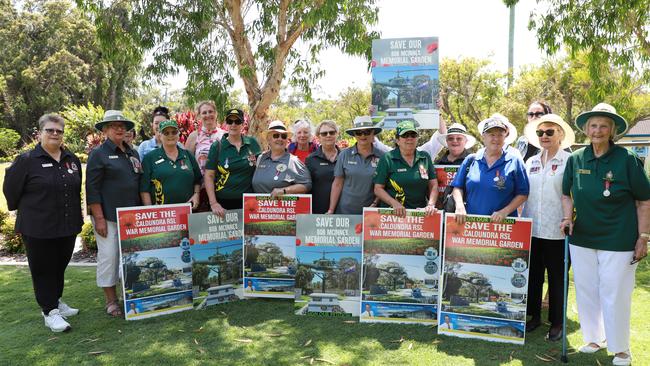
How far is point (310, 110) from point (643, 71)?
3210cm

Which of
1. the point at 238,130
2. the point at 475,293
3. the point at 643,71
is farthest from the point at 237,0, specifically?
the point at 643,71

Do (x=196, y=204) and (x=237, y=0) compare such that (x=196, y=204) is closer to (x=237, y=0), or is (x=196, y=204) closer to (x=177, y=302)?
(x=177, y=302)

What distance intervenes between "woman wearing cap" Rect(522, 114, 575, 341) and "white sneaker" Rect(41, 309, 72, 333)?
14.9ft

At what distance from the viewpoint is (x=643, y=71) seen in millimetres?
11438

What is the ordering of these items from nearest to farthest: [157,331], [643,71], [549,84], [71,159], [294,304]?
[157,331] → [71,159] → [294,304] → [643,71] → [549,84]

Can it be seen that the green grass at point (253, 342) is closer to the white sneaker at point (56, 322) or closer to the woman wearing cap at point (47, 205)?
the white sneaker at point (56, 322)

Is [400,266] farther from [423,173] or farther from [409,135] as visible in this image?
[409,135]

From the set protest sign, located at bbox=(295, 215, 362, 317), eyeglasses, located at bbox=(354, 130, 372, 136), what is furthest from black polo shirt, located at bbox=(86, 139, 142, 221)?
eyeglasses, located at bbox=(354, 130, 372, 136)

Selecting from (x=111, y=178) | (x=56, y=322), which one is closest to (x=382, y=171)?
(x=111, y=178)

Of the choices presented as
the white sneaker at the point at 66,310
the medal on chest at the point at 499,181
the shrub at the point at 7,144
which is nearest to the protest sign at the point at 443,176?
the medal on chest at the point at 499,181

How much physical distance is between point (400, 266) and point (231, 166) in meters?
2.19

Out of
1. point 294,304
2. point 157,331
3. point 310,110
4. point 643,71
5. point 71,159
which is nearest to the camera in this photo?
point 157,331

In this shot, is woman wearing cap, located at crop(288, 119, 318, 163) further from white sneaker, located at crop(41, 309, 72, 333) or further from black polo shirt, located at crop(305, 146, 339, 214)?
white sneaker, located at crop(41, 309, 72, 333)

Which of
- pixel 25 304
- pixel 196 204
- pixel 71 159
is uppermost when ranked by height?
pixel 71 159
